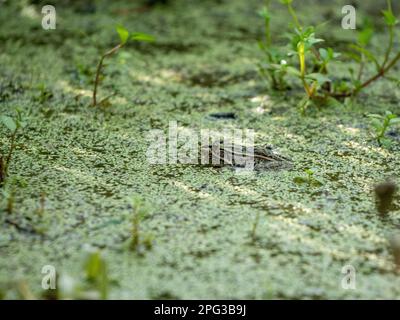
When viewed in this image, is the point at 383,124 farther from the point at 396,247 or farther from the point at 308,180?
the point at 396,247

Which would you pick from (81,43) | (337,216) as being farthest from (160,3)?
(337,216)

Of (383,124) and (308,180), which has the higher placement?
(383,124)

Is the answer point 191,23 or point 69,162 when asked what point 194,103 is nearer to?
point 69,162

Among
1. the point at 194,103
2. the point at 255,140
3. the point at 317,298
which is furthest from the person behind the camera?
the point at 194,103

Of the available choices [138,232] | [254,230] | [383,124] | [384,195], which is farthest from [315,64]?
[138,232]

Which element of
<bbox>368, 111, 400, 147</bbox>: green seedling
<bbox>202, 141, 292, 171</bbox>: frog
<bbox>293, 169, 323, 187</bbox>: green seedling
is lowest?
<bbox>293, 169, 323, 187</bbox>: green seedling

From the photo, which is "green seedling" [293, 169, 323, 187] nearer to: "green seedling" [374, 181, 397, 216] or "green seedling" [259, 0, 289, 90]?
"green seedling" [374, 181, 397, 216]

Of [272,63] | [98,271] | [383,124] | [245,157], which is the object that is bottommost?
[98,271]

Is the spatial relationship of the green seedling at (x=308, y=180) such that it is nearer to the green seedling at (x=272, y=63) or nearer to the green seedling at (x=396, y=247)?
the green seedling at (x=396, y=247)

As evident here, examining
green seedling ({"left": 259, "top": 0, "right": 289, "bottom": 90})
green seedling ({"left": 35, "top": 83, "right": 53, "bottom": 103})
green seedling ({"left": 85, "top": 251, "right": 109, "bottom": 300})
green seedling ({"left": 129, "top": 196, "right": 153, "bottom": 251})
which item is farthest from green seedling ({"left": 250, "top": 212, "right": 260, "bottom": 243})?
green seedling ({"left": 35, "top": 83, "right": 53, "bottom": 103})

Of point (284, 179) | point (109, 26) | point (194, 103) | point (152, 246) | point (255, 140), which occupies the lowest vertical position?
point (152, 246)

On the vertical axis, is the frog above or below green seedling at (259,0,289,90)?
below
